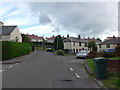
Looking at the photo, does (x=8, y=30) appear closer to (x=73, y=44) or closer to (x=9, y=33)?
(x=9, y=33)

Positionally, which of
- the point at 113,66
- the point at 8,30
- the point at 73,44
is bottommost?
the point at 113,66

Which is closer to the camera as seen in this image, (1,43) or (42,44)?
(1,43)

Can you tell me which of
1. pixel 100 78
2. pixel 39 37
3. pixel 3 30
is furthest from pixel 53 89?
pixel 39 37

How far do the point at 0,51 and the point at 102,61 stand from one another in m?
17.7

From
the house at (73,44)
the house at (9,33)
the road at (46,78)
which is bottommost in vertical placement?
the road at (46,78)

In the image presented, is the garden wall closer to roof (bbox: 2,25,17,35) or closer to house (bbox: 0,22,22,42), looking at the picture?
house (bbox: 0,22,22,42)

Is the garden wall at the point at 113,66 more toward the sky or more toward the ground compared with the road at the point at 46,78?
more toward the sky

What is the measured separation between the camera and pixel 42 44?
10325 centimetres

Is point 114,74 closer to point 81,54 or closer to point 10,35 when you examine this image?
point 81,54

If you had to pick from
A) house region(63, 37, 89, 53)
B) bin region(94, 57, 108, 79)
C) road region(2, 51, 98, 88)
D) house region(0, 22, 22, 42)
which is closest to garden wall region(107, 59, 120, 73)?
bin region(94, 57, 108, 79)

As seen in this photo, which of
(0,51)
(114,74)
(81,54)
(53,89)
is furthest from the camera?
(81,54)

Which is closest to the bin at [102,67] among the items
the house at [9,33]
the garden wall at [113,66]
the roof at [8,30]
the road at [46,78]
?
the road at [46,78]

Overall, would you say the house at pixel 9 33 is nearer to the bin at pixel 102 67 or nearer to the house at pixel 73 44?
the house at pixel 73 44

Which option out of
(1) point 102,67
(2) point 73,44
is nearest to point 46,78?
(1) point 102,67
